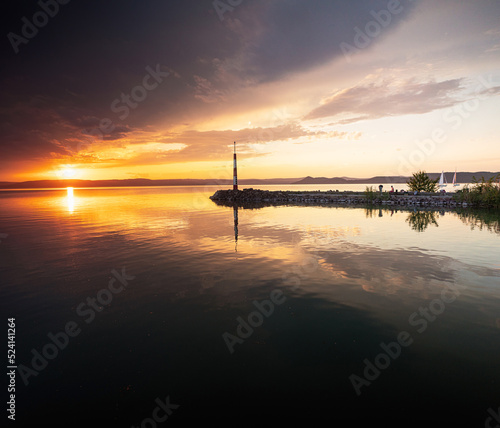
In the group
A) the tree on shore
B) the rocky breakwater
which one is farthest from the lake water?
the tree on shore

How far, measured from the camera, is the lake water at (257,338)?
4.79 m

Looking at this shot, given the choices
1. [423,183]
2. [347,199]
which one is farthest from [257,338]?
[423,183]

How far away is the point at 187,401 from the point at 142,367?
1525mm

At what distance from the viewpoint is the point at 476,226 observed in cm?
2248

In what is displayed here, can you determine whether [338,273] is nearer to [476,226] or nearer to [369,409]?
[369,409]

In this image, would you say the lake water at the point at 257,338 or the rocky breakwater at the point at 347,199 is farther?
the rocky breakwater at the point at 347,199

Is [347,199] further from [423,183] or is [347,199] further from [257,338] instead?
[257,338]

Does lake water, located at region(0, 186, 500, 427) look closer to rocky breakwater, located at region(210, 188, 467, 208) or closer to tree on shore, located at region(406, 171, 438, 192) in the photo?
rocky breakwater, located at region(210, 188, 467, 208)

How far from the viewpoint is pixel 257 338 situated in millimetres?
6895

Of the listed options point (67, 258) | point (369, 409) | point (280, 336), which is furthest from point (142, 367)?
point (67, 258)

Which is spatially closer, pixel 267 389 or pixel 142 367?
pixel 267 389

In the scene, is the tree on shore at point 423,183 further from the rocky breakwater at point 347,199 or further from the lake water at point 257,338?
the lake water at point 257,338

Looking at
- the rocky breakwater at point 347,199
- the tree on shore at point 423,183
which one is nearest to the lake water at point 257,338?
the rocky breakwater at point 347,199

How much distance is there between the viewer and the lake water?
4.79 meters
